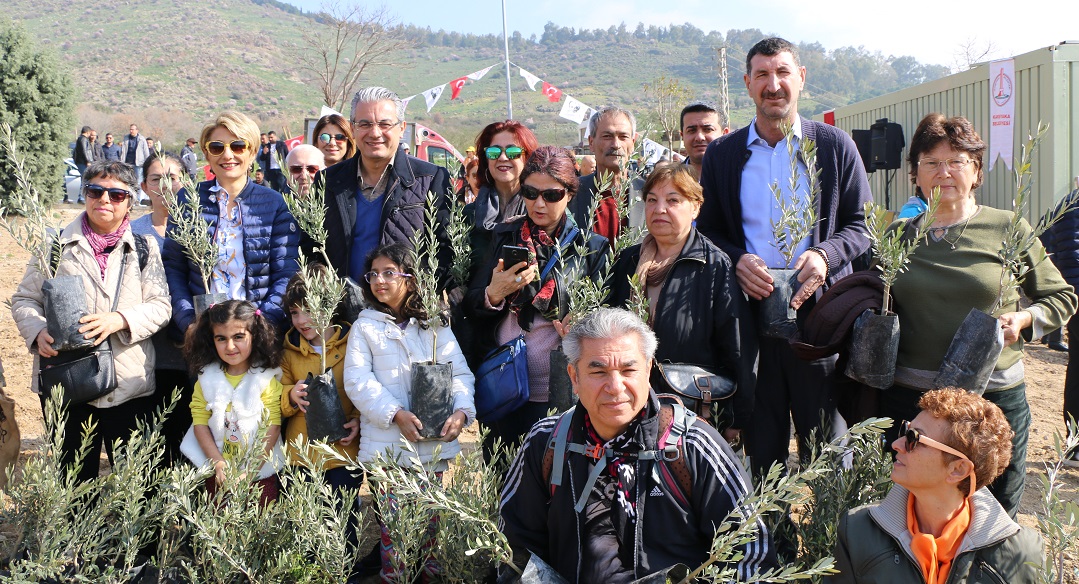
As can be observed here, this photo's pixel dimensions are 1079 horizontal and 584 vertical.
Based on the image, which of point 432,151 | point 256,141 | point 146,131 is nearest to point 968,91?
point 256,141

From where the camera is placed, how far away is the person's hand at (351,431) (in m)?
3.81

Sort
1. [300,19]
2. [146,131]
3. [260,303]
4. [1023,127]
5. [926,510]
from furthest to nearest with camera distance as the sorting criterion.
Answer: [300,19] < [146,131] < [1023,127] < [260,303] < [926,510]

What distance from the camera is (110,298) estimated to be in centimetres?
388

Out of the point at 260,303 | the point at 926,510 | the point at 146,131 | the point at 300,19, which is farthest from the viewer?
the point at 300,19

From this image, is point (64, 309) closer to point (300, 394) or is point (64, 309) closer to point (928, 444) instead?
point (300, 394)

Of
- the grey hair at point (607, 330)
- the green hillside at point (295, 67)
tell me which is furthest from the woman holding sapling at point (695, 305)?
the green hillside at point (295, 67)

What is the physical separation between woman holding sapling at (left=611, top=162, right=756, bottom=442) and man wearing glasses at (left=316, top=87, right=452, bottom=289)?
3.99 feet

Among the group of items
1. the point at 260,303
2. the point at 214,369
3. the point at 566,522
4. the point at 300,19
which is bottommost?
the point at 566,522

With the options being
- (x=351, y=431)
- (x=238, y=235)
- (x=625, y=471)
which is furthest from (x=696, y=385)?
(x=238, y=235)

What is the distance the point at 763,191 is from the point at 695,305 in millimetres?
726

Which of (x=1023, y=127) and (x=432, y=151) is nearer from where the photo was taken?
(x=1023, y=127)

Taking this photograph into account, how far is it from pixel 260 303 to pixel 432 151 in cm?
2205

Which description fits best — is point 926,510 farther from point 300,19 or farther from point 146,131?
point 300,19

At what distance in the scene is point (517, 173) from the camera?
169 inches
